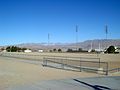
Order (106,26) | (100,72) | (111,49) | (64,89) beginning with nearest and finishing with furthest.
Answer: (64,89), (100,72), (106,26), (111,49)

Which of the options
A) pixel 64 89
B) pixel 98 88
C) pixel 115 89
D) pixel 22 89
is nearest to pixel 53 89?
pixel 64 89

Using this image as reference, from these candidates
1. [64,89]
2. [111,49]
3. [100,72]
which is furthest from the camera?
[111,49]

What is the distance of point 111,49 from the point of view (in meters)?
104

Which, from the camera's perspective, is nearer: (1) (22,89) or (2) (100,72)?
(1) (22,89)

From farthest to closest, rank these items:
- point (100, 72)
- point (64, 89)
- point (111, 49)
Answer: point (111, 49)
point (100, 72)
point (64, 89)

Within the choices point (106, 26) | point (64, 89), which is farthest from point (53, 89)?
point (106, 26)

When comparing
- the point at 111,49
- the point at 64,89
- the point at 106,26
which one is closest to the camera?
the point at 64,89

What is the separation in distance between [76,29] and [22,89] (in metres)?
97.3

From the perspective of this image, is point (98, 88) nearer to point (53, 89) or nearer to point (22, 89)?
point (53, 89)

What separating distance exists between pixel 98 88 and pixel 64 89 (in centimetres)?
174

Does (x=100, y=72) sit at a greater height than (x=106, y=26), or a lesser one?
lesser

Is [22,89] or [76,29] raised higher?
[76,29]

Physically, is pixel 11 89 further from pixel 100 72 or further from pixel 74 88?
pixel 100 72

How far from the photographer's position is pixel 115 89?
33.7 ft
